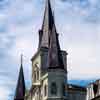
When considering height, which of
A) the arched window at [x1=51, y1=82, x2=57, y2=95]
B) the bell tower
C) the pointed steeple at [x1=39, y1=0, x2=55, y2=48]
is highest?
the pointed steeple at [x1=39, y1=0, x2=55, y2=48]

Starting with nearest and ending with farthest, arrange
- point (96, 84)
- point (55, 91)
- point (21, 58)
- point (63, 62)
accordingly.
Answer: point (96, 84) → point (55, 91) → point (63, 62) → point (21, 58)

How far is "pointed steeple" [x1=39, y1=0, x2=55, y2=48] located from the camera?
92688 millimetres

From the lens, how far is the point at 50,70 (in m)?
84.2

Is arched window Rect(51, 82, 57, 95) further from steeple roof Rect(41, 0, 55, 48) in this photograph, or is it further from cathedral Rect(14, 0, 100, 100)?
steeple roof Rect(41, 0, 55, 48)

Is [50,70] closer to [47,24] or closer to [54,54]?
[54,54]

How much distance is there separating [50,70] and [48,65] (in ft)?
5.41

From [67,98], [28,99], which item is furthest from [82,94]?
[28,99]

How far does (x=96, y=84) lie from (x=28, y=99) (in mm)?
37151

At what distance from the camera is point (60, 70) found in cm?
8369

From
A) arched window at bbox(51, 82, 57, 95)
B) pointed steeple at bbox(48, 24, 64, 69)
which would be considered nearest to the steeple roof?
pointed steeple at bbox(48, 24, 64, 69)


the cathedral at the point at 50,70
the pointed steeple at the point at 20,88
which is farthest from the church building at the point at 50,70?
the pointed steeple at the point at 20,88

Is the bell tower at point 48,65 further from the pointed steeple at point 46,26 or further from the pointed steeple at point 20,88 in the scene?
the pointed steeple at point 20,88

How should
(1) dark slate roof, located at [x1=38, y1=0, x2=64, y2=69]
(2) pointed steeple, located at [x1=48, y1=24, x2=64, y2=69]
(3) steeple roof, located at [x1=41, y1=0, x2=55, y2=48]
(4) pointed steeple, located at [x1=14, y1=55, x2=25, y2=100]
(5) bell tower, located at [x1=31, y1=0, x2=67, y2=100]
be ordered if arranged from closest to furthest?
1. (5) bell tower, located at [x1=31, y1=0, x2=67, y2=100]
2. (2) pointed steeple, located at [x1=48, y1=24, x2=64, y2=69]
3. (1) dark slate roof, located at [x1=38, y1=0, x2=64, y2=69]
4. (3) steeple roof, located at [x1=41, y1=0, x2=55, y2=48]
5. (4) pointed steeple, located at [x1=14, y1=55, x2=25, y2=100]

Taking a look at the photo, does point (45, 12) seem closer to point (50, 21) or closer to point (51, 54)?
point (50, 21)
